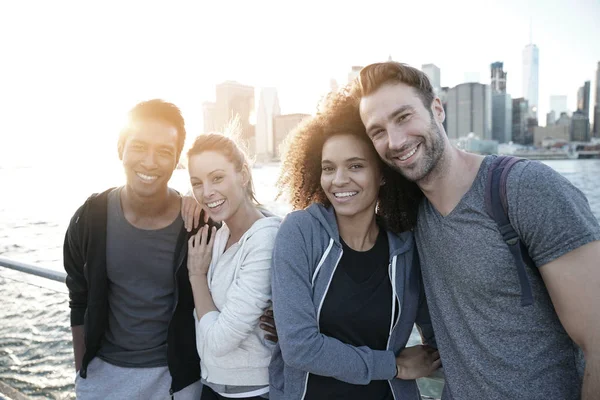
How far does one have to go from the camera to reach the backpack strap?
5.39 feet

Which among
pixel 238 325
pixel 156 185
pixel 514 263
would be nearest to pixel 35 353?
pixel 156 185

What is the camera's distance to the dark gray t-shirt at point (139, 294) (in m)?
Result: 2.52

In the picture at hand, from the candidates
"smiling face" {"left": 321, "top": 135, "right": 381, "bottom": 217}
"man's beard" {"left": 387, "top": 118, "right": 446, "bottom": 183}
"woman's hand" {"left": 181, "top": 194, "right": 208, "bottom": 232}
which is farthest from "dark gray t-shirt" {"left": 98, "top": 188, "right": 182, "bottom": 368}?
"man's beard" {"left": 387, "top": 118, "right": 446, "bottom": 183}

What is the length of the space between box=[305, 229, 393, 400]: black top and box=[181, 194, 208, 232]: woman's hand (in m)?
0.98

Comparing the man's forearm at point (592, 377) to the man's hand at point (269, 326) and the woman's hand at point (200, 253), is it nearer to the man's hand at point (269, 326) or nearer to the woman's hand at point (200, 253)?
the man's hand at point (269, 326)

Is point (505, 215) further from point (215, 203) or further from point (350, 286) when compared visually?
point (215, 203)

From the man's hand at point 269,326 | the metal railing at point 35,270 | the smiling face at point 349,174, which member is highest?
the smiling face at point 349,174

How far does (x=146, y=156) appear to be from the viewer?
2.56 meters

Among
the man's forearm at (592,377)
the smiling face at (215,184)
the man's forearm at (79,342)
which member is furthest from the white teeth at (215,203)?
the man's forearm at (592,377)

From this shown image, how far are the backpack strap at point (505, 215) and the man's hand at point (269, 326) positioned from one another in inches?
45.9

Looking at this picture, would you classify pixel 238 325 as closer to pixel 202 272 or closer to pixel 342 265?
pixel 202 272

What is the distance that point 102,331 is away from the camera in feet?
8.34

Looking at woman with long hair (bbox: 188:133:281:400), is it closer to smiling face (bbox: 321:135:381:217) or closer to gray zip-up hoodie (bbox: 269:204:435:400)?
gray zip-up hoodie (bbox: 269:204:435:400)

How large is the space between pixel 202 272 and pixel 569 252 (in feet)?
5.75
